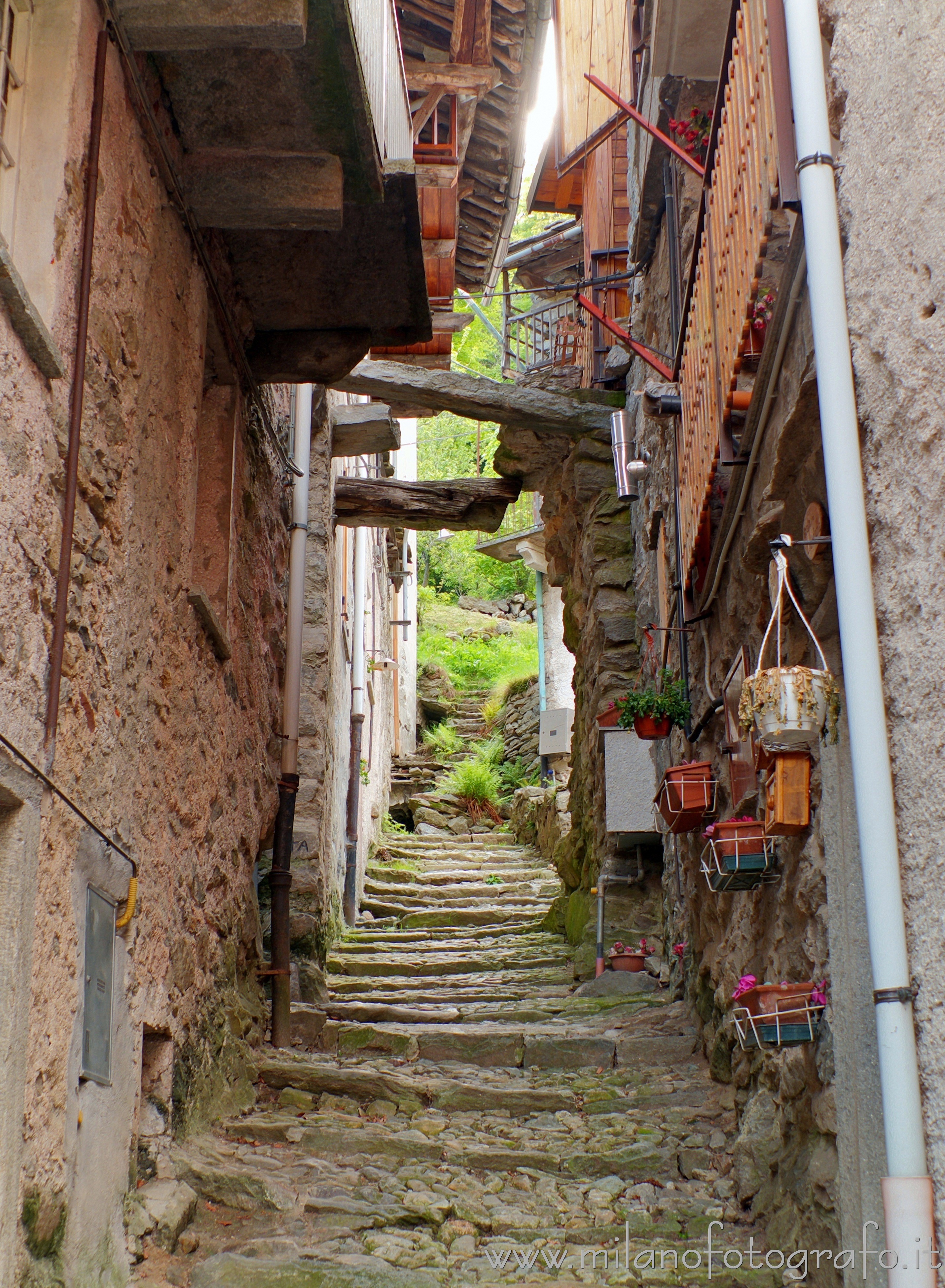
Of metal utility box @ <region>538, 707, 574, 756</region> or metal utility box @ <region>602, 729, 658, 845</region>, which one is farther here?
metal utility box @ <region>538, 707, 574, 756</region>

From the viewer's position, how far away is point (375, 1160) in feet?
13.5

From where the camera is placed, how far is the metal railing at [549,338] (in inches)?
391

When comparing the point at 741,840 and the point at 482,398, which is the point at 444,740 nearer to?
the point at 482,398

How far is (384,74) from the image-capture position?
4.09 meters

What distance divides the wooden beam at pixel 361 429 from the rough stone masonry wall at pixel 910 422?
5.57 meters

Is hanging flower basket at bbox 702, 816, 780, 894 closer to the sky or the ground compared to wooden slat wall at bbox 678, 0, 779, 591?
closer to the ground

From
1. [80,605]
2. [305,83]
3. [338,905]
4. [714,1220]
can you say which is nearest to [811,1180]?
[714,1220]

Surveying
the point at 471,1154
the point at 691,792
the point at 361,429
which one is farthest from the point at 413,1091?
the point at 361,429

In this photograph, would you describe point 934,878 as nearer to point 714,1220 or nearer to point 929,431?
point 929,431

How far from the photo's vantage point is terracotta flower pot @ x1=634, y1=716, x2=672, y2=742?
526 centimetres

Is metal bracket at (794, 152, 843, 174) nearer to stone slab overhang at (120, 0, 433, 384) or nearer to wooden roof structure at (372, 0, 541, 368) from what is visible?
stone slab overhang at (120, 0, 433, 384)

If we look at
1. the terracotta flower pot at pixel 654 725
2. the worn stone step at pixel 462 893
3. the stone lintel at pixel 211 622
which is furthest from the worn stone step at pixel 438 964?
the stone lintel at pixel 211 622

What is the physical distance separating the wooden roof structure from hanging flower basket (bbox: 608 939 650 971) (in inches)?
163

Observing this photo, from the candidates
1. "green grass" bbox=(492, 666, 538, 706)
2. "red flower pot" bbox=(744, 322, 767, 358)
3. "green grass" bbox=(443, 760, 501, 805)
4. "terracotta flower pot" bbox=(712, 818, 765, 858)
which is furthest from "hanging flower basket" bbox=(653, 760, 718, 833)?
"green grass" bbox=(492, 666, 538, 706)
